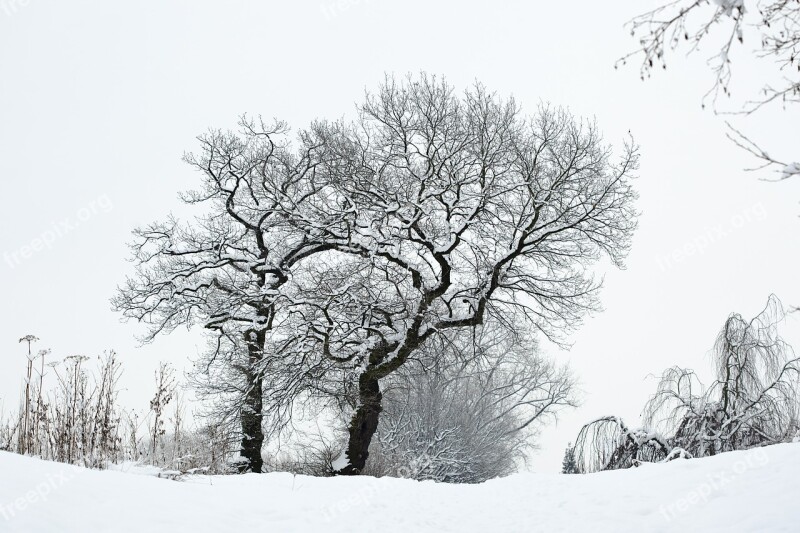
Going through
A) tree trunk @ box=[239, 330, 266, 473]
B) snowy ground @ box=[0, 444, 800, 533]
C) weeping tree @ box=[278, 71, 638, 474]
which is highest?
weeping tree @ box=[278, 71, 638, 474]

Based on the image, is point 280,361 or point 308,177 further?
point 308,177

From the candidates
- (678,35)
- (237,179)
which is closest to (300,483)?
(678,35)

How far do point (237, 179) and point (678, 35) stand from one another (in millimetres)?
13043

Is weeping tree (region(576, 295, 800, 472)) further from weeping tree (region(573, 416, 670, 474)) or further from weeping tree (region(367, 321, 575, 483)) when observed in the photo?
weeping tree (region(367, 321, 575, 483))

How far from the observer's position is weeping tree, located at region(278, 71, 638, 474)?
12812 millimetres

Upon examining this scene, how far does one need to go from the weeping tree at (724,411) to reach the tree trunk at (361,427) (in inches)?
220

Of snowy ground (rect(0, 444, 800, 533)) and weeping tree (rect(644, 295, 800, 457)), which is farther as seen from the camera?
weeping tree (rect(644, 295, 800, 457))

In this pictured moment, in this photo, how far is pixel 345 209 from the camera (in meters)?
13.4

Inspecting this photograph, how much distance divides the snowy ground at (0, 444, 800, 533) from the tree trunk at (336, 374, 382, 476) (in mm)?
5677

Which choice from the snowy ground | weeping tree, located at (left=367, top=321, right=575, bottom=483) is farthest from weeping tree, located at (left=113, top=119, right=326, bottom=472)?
the snowy ground

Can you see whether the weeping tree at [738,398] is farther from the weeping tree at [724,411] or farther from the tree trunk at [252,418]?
the tree trunk at [252,418]

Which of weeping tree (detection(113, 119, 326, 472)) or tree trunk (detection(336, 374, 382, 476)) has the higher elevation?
weeping tree (detection(113, 119, 326, 472))

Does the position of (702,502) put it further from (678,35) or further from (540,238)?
(540,238)

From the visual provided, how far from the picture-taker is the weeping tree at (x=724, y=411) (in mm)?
7875
